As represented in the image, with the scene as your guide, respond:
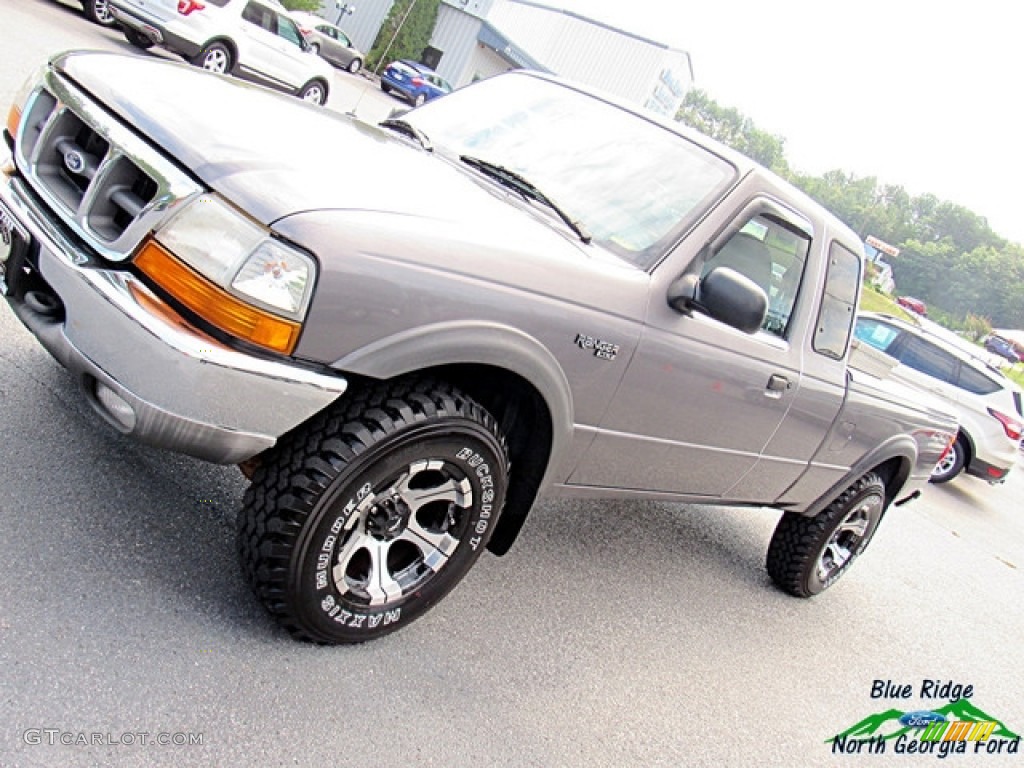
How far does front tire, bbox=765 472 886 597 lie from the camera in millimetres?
4691

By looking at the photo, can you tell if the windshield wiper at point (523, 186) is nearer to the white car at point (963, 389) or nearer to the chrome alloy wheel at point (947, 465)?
the white car at point (963, 389)

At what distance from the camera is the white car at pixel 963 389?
10.7 metres

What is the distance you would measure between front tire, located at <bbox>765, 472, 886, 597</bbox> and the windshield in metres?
2.26

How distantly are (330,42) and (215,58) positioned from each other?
15130mm

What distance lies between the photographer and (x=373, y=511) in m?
2.56

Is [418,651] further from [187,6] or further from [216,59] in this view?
[216,59]

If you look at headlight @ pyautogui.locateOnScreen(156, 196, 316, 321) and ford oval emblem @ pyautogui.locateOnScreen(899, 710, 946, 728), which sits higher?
headlight @ pyautogui.locateOnScreen(156, 196, 316, 321)

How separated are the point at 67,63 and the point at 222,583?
5.79ft

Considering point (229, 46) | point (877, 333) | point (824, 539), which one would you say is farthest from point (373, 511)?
point (229, 46)

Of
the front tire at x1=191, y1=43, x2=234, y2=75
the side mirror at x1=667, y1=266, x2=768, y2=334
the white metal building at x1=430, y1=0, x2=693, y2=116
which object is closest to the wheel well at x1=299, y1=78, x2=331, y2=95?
the front tire at x1=191, y1=43, x2=234, y2=75

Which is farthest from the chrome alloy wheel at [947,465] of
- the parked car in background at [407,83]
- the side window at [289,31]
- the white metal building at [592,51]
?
the white metal building at [592,51]

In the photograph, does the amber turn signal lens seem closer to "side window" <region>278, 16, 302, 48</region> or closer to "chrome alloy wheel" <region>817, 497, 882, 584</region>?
"chrome alloy wheel" <region>817, 497, 882, 584</region>

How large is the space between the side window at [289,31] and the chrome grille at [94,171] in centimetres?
1411

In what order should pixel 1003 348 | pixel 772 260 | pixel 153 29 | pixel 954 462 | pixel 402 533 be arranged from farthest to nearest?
pixel 1003 348 < pixel 153 29 < pixel 954 462 < pixel 772 260 < pixel 402 533
